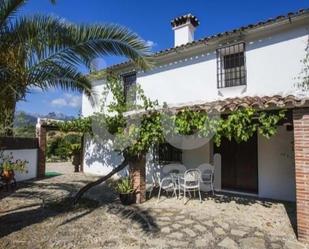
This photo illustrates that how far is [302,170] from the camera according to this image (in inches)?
254

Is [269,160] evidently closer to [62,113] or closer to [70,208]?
[70,208]

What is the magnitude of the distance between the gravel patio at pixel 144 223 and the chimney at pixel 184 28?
8.83m

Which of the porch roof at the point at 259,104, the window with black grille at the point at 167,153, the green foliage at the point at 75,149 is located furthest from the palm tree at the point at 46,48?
the green foliage at the point at 75,149

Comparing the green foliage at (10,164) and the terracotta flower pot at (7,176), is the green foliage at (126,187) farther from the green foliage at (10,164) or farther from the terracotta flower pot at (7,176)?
the terracotta flower pot at (7,176)

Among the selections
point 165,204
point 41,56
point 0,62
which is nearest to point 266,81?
point 165,204

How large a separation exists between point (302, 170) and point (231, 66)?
6763 mm

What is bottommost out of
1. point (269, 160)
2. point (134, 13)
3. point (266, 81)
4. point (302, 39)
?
point (269, 160)

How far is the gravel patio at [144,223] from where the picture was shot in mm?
6297

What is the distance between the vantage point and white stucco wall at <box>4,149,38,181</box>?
14352 millimetres

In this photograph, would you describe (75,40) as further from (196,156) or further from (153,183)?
(153,183)

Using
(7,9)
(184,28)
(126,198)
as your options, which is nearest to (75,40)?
(7,9)

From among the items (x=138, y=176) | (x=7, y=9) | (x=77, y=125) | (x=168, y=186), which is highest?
(x=7, y=9)

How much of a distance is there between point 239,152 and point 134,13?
7808 mm

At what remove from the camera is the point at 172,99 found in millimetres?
13844
